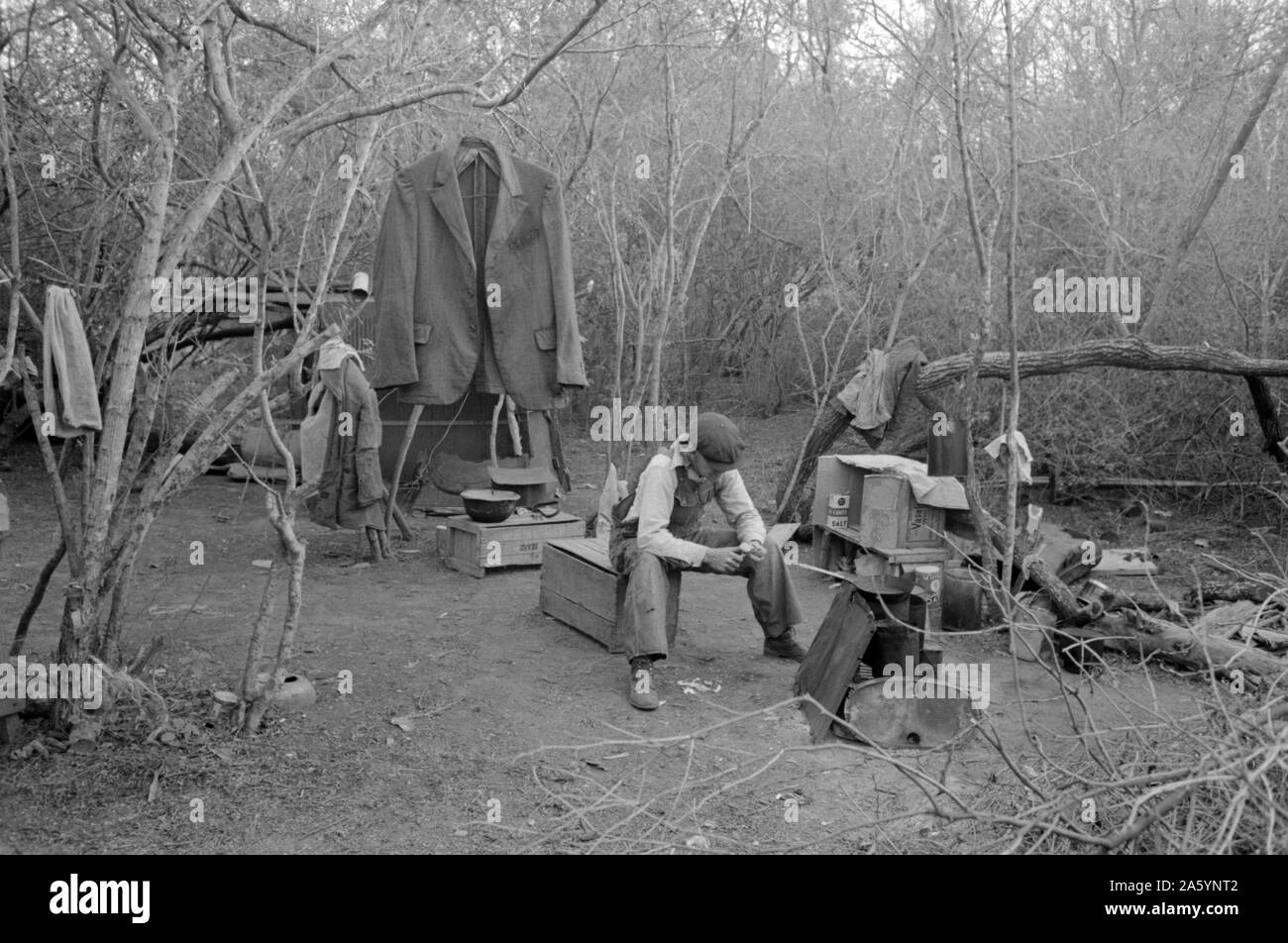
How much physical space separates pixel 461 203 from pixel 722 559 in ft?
12.9

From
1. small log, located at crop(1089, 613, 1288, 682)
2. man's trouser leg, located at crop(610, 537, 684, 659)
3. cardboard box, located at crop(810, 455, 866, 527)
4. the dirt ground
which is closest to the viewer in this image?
the dirt ground

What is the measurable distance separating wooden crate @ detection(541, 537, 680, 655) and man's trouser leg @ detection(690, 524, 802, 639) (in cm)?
39

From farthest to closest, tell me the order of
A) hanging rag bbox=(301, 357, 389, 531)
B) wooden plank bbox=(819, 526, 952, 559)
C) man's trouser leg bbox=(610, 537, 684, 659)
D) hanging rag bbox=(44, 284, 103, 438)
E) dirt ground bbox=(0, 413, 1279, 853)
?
hanging rag bbox=(301, 357, 389, 531) → wooden plank bbox=(819, 526, 952, 559) → man's trouser leg bbox=(610, 537, 684, 659) → hanging rag bbox=(44, 284, 103, 438) → dirt ground bbox=(0, 413, 1279, 853)

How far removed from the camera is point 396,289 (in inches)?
325

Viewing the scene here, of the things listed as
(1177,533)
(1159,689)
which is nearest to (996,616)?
(1159,689)

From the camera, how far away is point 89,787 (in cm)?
418

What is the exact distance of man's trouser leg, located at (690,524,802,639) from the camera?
5980 mm

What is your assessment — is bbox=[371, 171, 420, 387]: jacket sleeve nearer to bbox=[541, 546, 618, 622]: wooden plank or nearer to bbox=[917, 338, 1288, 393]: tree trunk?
bbox=[541, 546, 618, 622]: wooden plank

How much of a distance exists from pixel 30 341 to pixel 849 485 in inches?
279

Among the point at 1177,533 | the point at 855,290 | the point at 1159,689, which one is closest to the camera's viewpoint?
the point at 1159,689

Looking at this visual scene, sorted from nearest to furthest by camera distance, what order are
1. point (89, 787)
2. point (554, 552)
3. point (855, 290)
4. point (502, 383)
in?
point (89, 787)
point (554, 552)
point (502, 383)
point (855, 290)

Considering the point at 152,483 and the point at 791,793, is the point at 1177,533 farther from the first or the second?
the point at 152,483

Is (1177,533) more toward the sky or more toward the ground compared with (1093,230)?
more toward the ground

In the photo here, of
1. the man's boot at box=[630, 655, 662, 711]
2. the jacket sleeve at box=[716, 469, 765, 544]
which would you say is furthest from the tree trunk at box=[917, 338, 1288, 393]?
the man's boot at box=[630, 655, 662, 711]
